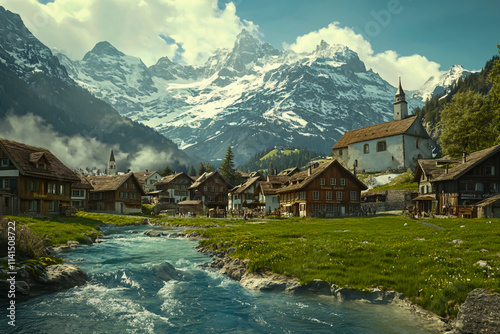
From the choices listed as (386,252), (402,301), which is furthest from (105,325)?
(386,252)

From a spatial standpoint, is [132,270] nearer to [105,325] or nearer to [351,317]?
[105,325]

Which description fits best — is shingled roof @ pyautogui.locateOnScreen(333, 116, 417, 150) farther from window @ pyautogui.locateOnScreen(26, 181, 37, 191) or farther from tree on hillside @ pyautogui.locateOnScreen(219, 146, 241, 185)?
window @ pyautogui.locateOnScreen(26, 181, 37, 191)

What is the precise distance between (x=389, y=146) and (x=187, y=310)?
11181cm

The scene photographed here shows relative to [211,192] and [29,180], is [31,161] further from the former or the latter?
[211,192]

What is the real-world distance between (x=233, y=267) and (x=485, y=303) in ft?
39.2

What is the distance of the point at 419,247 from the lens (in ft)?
→ 67.9

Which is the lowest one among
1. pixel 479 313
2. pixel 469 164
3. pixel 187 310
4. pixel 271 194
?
pixel 187 310

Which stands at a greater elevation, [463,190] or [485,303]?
[463,190]

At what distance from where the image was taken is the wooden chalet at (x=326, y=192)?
71125 millimetres

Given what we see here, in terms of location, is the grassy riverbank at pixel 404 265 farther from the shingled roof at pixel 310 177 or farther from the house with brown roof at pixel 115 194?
the house with brown roof at pixel 115 194

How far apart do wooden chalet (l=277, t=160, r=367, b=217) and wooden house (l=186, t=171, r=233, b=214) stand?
Answer: 46554mm

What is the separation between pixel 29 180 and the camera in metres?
53.1

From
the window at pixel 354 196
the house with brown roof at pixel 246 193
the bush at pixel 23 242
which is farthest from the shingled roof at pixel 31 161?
the window at pixel 354 196

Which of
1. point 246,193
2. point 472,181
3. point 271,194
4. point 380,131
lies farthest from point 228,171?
point 472,181
